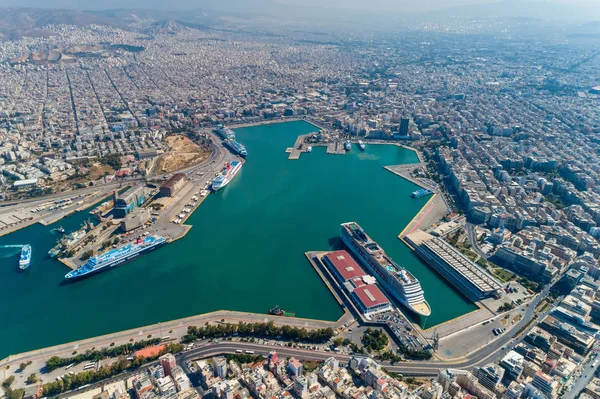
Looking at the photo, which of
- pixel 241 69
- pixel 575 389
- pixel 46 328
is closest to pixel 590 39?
pixel 241 69

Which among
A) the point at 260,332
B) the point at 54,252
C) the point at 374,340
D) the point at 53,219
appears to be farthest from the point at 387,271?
the point at 53,219

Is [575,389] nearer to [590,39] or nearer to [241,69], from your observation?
[241,69]

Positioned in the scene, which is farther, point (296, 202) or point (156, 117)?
point (156, 117)

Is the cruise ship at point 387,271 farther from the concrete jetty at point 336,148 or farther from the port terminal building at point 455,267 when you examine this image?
the concrete jetty at point 336,148

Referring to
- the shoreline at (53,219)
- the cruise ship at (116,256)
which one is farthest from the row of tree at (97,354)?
the shoreline at (53,219)

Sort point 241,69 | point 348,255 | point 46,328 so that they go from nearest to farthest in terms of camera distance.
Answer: point 46,328
point 348,255
point 241,69

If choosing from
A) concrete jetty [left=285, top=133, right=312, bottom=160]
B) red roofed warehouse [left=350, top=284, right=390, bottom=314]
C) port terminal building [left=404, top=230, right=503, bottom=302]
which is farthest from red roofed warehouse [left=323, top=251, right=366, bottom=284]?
concrete jetty [left=285, top=133, right=312, bottom=160]

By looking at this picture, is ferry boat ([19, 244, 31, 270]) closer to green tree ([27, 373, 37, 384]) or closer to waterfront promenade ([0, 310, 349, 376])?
waterfront promenade ([0, 310, 349, 376])
